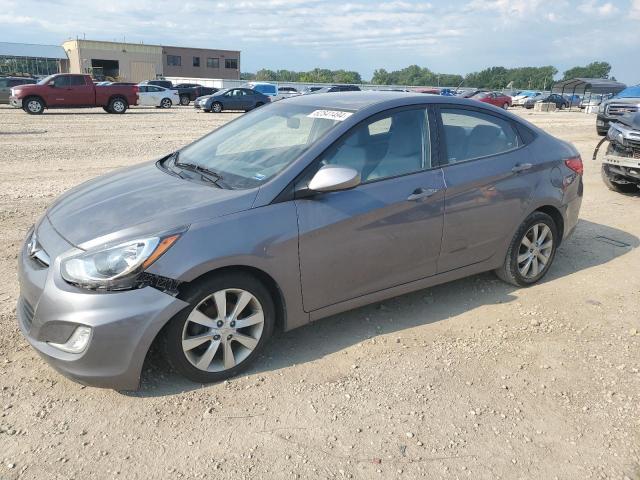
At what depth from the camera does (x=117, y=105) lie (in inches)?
975

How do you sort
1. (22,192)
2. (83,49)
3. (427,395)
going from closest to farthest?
(427,395)
(22,192)
(83,49)

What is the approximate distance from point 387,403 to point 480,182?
1921mm

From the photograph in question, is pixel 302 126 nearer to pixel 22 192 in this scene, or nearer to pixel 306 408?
pixel 306 408

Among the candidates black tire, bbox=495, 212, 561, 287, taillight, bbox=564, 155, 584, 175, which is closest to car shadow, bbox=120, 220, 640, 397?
black tire, bbox=495, 212, 561, 287

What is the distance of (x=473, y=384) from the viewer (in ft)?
10.9

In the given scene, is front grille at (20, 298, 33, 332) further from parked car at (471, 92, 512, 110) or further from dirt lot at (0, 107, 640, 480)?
parked car at (471, 92, 512, 110)

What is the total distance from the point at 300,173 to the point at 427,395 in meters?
1.54

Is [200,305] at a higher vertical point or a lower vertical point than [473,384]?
higher

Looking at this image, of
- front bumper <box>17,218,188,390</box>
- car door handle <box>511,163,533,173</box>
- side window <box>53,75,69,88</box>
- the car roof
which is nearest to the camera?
front bumper <box>17,218,188,390</box>

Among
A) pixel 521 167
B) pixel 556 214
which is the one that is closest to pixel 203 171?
pixel 521 167

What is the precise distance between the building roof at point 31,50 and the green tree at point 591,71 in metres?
88.6

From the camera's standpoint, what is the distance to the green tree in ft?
347

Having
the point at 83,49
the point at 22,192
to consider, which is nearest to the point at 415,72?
the point at 83,49

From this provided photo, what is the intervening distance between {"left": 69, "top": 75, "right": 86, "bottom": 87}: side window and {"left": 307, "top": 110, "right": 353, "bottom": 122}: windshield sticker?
2236 cm
